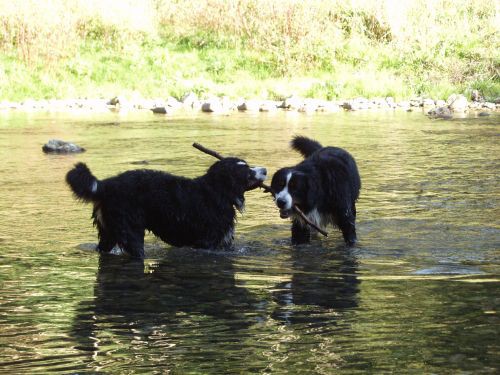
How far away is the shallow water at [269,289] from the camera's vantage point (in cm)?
472

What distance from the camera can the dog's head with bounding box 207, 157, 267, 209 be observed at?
310 inches

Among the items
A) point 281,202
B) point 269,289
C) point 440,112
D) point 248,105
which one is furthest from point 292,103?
point 269,289

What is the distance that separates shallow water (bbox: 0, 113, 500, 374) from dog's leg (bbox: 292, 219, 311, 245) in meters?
0.09

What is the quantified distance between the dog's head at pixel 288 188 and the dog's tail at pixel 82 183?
4.92 feet

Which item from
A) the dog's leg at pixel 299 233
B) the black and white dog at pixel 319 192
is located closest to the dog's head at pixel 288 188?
the black and white dog at pixel 319 192

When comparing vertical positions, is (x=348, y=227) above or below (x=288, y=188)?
below

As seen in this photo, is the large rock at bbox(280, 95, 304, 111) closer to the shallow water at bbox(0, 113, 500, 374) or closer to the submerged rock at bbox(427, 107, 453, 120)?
the submerged rock at bbox(427, 107, 453, 120)

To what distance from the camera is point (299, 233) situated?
812 cm

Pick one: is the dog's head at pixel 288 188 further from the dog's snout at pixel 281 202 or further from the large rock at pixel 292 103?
the large rock at pixel 292 103

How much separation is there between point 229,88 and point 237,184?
52.9 feet

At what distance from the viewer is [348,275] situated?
6.81m

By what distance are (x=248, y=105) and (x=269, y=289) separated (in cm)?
1609

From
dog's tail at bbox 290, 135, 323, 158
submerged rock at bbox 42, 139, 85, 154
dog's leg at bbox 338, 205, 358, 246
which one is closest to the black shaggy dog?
dog's leg at bbox 338, 205, 358, 246

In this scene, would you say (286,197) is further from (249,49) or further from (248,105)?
(249,49)
